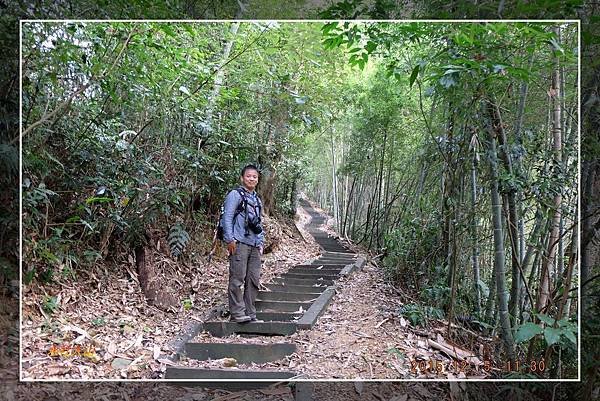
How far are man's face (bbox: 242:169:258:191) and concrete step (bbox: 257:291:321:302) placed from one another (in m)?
0.57

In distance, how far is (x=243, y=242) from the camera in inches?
101

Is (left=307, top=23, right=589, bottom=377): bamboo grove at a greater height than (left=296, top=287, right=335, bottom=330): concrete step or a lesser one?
greater

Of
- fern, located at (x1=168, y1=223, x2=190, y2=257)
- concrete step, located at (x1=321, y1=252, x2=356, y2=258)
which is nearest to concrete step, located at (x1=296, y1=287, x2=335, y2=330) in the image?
concrete step, located at (x1=321, y1=252, x2=356, y2=258)

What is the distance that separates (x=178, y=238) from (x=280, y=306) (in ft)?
2.37

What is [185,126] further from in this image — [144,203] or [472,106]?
[472,106]

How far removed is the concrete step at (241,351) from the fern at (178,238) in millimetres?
564

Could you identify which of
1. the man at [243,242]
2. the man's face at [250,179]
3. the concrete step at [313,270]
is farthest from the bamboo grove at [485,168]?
the man at [243,242]

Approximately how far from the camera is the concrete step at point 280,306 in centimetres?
251

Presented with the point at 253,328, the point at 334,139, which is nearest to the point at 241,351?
the point at 253,328

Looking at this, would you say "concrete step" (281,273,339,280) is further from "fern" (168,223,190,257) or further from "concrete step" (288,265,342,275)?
"fern" (168,223,190,257)

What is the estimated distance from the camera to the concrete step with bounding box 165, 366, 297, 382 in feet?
7.84

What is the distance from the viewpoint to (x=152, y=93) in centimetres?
264

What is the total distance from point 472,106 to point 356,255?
3.37 feet

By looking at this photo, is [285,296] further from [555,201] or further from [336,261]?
[555,201]
